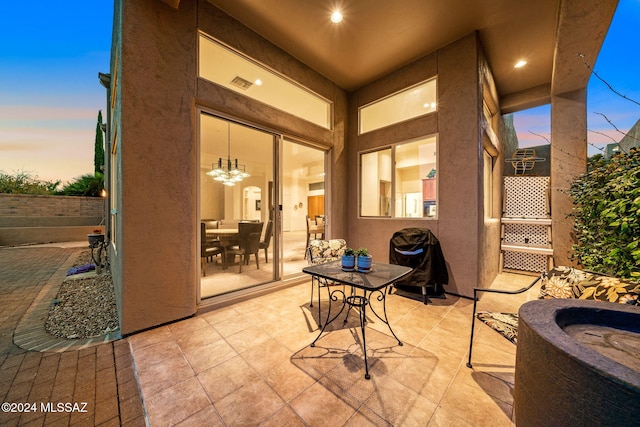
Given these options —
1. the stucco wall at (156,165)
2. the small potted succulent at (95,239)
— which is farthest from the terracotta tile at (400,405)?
the small potted succulent at (95,239)

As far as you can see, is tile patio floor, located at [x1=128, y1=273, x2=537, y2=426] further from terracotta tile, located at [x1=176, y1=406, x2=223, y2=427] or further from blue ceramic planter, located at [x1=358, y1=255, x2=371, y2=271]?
blue ceramic planter, located at [x1=358, y1=255, x2=371, y2=271]

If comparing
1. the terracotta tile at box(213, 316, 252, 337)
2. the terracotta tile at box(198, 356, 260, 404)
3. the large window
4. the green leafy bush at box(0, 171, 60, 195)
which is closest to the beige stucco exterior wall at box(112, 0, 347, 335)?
the terracotta tile at box(213, 316, 252, 337)

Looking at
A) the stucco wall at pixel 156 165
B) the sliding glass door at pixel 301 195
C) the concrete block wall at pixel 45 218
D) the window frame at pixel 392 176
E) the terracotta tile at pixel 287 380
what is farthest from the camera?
the sliding glass door at pixel 301 195

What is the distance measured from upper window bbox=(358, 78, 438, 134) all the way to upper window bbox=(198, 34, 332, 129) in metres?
0.78

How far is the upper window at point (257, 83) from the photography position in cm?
282

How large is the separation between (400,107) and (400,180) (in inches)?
51.5

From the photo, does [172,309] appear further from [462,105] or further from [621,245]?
[462,105]

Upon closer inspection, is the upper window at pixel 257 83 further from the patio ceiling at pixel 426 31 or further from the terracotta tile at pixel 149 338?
the terracotta tile at pixel 149 338

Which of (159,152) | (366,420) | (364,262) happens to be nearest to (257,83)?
(159,152)

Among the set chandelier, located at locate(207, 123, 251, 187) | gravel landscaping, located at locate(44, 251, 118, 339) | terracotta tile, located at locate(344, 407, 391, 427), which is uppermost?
chandelier, located at locate(207, 123, 251, 187)

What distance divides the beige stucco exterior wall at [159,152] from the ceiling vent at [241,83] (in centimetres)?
35

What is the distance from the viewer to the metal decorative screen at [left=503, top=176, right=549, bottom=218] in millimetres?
4516

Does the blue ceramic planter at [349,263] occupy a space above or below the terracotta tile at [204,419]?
above

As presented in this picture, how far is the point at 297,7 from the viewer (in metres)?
2.73
